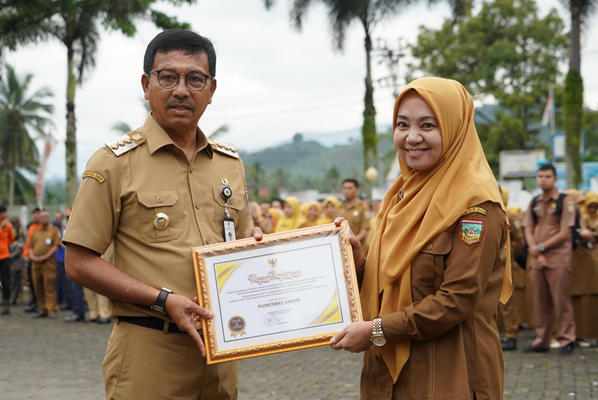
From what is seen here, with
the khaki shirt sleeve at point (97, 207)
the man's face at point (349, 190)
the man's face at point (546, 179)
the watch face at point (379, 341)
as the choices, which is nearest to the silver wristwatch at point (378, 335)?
the watch face at point (379, 341)

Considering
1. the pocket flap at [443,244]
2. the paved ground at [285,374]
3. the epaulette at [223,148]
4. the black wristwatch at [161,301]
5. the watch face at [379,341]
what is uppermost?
the epaulette at [223,148]

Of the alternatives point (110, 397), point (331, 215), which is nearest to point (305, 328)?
point (110, 397)

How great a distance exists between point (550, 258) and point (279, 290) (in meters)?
6.35

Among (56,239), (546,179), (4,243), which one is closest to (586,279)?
(546,179)

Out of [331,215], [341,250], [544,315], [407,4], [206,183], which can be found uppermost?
[407,4]

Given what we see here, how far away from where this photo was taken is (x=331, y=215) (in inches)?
503

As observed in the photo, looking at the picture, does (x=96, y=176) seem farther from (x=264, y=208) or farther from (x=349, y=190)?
(x=264, y=208)

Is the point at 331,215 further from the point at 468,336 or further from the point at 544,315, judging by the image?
the point at 468,336

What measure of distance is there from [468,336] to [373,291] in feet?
1.48

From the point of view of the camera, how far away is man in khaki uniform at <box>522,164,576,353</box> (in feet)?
26.2

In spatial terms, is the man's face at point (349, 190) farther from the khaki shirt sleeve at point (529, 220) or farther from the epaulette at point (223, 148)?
the epaulette at point (223, 148)

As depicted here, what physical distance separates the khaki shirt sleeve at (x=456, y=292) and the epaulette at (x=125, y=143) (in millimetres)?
1300

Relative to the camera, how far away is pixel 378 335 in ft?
8.84

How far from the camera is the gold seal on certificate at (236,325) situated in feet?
8.86
